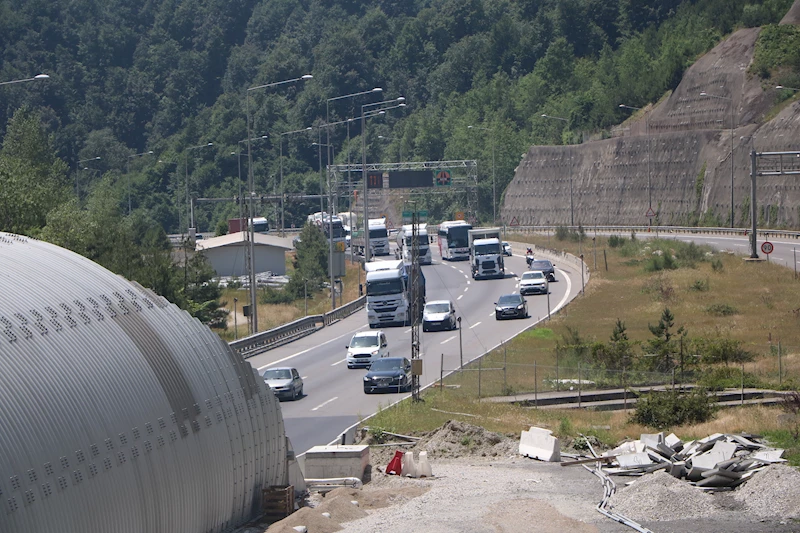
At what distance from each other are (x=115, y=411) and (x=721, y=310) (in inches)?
1647

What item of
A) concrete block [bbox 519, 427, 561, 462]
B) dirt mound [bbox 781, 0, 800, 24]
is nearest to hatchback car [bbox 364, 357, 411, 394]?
concrete block [bbox 519, 427, 561, 462]

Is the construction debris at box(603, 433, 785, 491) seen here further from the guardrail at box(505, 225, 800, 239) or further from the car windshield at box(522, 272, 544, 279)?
the guardrail at box(505, 225, 800, 239)

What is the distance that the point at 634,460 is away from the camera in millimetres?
28938

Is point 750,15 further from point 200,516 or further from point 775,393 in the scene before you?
point 200,516

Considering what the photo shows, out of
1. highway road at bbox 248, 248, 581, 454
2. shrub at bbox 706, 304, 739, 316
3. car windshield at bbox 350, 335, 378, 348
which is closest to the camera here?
highway road at bbox 248, 248, 581, 454

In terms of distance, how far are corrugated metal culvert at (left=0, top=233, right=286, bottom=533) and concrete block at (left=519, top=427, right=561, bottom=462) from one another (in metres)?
7.13

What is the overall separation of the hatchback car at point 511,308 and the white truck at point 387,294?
3.67 m

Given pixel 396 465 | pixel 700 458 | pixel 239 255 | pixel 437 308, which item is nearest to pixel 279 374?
pixel 396 465

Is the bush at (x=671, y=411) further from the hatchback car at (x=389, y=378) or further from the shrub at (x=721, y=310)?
the shrub at (x=721, y=310)

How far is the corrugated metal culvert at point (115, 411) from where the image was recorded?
18.8m

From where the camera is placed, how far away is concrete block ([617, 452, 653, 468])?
94.4 ft

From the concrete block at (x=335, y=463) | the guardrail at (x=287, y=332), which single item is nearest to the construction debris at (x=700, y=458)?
the concrete block at (x=335, y=463)

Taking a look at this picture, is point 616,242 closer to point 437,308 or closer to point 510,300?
point 510,300

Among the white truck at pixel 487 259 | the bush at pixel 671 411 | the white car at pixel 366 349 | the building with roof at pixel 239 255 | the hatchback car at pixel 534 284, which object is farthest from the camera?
the building with roof at pixel 239 255
